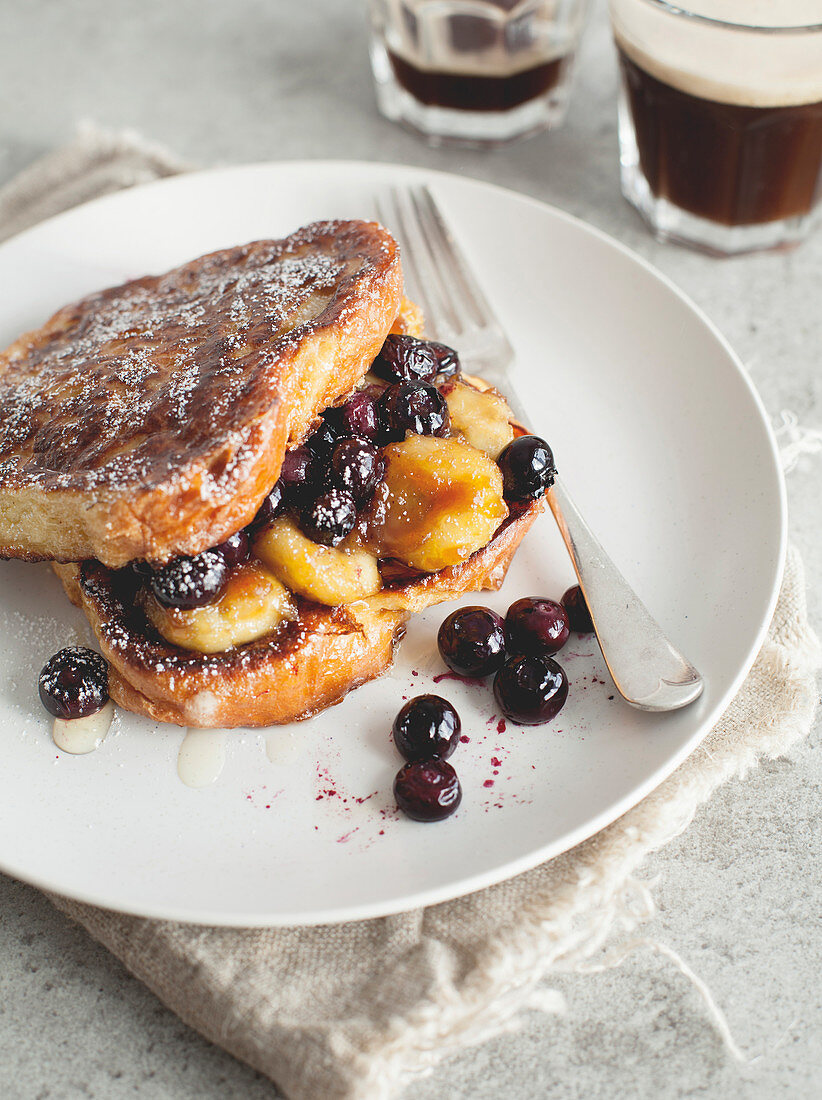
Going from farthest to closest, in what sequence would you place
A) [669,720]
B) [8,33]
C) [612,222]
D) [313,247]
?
[8,33]
[612,222]
[313,247]
[669,720]

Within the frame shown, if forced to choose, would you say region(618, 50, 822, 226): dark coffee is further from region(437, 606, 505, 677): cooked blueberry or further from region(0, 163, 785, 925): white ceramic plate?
region(437, 606, 505, 677): cooked blueberry

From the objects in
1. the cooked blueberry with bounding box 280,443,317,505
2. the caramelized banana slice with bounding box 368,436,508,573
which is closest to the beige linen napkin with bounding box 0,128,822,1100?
the caramelized banana slice with bounding box 368,436,508,573

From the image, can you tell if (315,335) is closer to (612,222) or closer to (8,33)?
(612,222)

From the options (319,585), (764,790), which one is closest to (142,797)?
(319,585)

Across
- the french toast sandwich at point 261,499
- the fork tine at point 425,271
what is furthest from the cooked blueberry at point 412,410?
the fork tine at point 425,271

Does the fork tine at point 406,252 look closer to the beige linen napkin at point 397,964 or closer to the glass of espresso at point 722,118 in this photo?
the glass of espresso at point 722,118

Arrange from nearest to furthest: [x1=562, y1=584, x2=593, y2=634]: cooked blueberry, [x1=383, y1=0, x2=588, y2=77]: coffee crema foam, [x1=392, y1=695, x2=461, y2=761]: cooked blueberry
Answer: [x1=392, y1=695, x2=461, y2=761]: cooked blueberry → [x1=562, y1=584, x2=593, y2=634]: cooked blueberry → [x1=383, y1=0, x2=588, y2=77]: coffee crema foam
